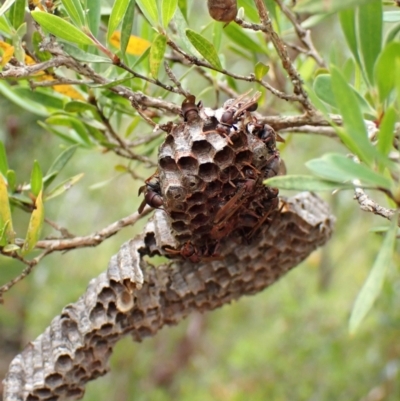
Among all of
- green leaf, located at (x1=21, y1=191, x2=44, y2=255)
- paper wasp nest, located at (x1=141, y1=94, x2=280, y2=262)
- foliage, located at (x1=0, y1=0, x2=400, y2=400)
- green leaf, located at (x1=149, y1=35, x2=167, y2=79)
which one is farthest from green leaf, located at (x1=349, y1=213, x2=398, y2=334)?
green leaf, located at (x1=21, y1=191, x2=44, y2=255)

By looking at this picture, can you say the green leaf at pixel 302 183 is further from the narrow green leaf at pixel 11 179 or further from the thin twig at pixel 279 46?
the narrow green leaf at pixel 11 179

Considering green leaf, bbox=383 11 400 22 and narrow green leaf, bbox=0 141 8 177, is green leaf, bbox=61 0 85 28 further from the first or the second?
green leaf, bbox=383 11 400 22

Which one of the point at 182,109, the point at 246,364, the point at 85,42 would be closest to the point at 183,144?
the point at 182,109

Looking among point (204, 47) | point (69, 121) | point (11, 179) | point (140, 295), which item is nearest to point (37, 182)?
point (11, 179)

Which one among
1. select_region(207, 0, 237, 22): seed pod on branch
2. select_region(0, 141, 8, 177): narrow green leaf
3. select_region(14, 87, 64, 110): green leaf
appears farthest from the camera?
select_region(14, 87, 64, 110): green leaf

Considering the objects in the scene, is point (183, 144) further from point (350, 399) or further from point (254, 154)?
point (350, 399)
